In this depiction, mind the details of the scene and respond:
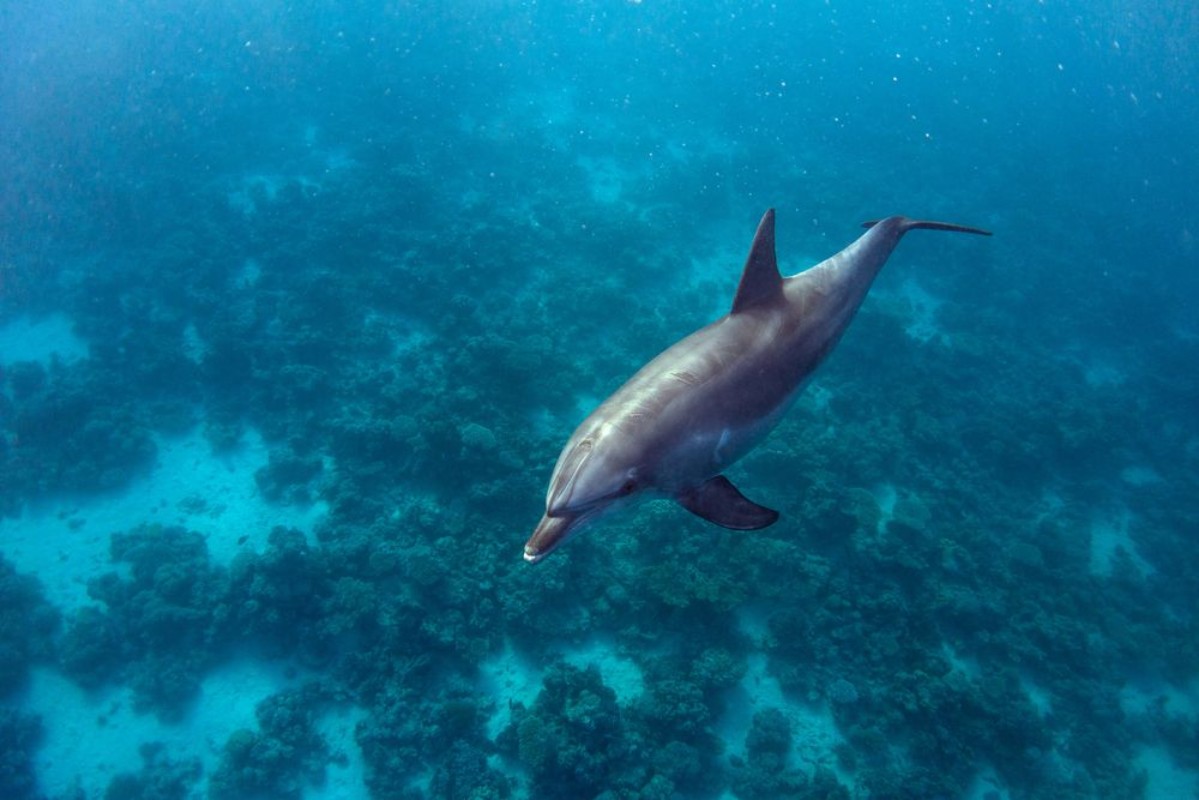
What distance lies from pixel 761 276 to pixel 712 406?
3.76 feet

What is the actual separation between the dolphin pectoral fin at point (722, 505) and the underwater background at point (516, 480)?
27.2 feet

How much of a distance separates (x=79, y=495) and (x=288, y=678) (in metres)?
8.49

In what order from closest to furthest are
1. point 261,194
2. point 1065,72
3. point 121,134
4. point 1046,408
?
point 1046,408, point 261,194, point 121,134, point 1065,72

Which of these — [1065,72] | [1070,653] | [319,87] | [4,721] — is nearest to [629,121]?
[319,87]

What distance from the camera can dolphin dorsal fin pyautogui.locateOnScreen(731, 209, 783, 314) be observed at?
150 inches

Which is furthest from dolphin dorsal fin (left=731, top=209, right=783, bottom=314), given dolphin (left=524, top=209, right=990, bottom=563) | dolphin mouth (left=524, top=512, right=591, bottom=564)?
dolphin mouth (left=524, top=512, right=591, bottom=564)

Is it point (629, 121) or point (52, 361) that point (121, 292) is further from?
point (629, 121)

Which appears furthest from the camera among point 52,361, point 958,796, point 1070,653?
point 52,361

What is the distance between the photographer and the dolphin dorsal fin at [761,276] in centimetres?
381

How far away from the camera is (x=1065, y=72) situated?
6562 centimetres

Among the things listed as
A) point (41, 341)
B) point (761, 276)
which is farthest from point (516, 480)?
point (41, 341)

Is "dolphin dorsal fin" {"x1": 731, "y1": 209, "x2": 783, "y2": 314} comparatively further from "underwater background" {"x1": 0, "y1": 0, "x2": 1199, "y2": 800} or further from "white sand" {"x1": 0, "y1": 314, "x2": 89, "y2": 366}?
"white sand" {"x1": 0, "y1": 314, "x2": 89, "y2": 366}

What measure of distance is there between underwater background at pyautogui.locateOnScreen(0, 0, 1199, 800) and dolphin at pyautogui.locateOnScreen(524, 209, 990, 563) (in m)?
7.96

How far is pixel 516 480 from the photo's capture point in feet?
41.8
